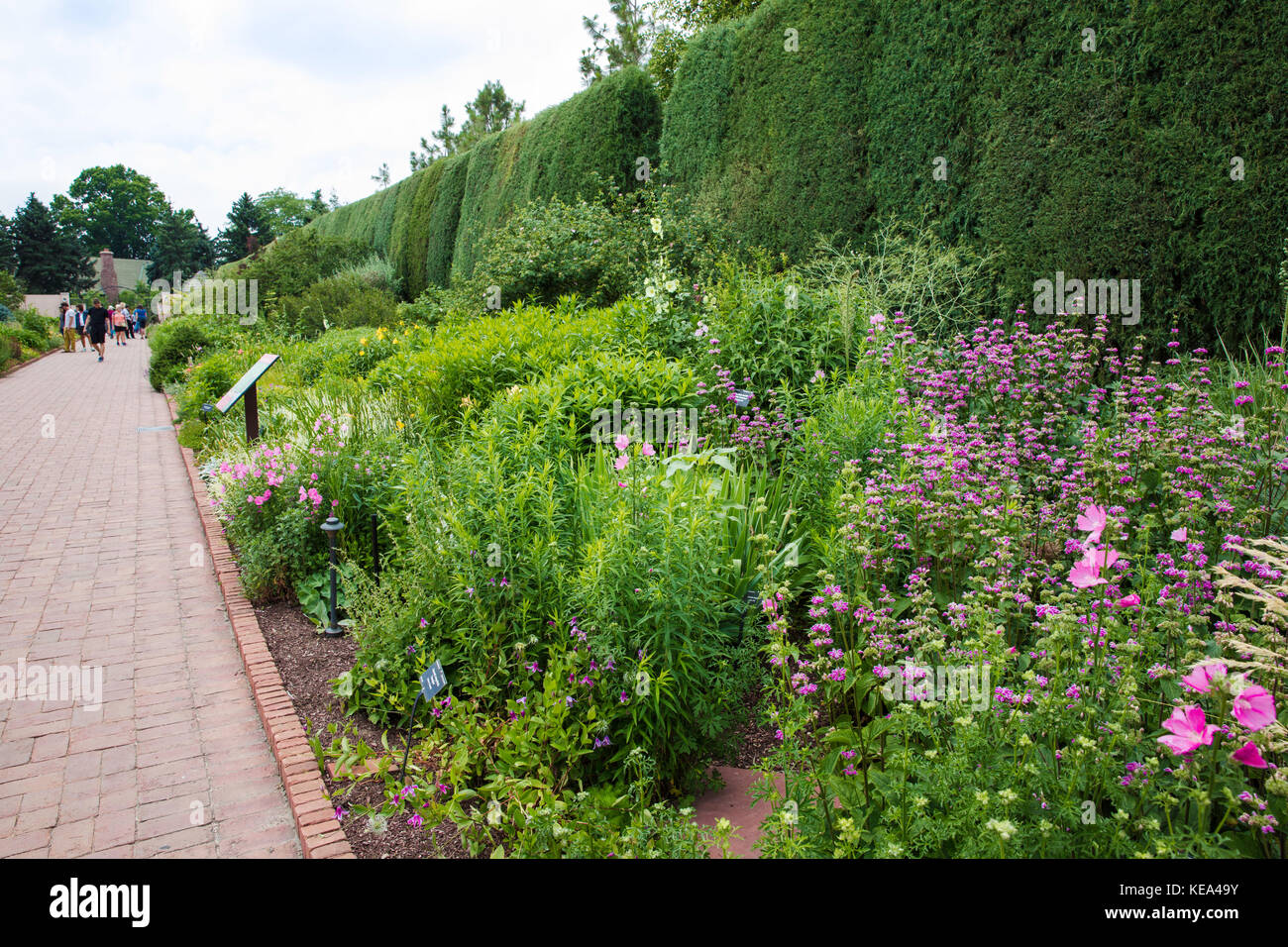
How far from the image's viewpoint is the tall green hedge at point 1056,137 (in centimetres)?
491

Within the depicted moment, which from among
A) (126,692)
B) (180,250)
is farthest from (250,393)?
(180,250)

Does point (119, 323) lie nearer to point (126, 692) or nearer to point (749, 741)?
point (126, 692)

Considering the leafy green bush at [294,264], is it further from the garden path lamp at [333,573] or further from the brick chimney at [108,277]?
the brick chimney at [108,277]

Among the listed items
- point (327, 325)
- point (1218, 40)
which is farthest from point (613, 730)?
point (327, 325)

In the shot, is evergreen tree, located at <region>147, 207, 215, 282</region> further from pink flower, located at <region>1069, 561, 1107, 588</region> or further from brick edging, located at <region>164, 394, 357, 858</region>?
pink flower, located at <region>1069, 561, 1107, 588</region>

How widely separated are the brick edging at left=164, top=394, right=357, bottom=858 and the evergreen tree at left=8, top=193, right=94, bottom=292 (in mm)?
67272

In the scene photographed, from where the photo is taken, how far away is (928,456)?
134 inches

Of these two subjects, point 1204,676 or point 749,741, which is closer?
point 1204,676

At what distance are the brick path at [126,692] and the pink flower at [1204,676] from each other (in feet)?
9.03

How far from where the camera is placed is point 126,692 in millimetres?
3756

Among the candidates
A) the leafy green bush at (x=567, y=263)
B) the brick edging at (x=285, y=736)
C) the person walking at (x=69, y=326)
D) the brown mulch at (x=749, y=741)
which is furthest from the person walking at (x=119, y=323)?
the brown mulch at (x=749, y=741)

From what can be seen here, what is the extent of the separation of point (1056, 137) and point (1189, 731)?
5797 millimetres

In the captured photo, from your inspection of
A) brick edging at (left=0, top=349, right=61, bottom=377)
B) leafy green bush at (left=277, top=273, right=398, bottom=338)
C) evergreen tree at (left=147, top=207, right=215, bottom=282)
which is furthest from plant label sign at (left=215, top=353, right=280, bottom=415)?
evergreen tree at (left=147, top=207, right=215, bottom=282)
